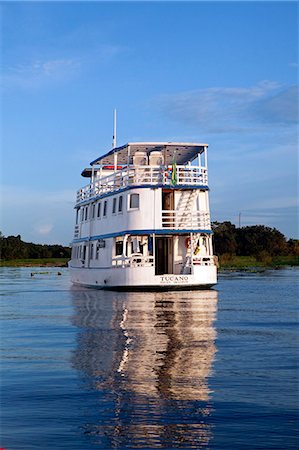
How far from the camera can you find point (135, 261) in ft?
110

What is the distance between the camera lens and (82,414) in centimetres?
845

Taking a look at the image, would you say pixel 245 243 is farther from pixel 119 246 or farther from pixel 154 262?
pixel 154 262

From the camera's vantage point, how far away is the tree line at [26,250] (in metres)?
A: 118

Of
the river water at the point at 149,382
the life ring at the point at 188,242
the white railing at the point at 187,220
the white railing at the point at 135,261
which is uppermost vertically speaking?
the white railing at the point at 187,220

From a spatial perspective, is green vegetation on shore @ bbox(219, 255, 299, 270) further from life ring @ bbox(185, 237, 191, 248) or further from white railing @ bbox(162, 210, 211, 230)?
white railing @ bbox(162, 210, 211, 230)

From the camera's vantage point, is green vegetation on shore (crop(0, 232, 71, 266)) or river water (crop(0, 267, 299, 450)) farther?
green vegetation on shore (crop(0, 232, 71, 266))

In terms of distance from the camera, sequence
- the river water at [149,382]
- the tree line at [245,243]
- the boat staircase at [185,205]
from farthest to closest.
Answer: the tree line at [245,243] → the boat staircase at [185,205] → the river water at [149,382]

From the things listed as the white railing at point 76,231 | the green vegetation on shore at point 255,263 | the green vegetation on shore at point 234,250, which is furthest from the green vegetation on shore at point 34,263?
the white railing at point 76,231

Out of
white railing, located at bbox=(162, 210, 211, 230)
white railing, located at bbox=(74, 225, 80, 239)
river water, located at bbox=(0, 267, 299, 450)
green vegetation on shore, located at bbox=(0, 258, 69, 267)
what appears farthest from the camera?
green vegetation on shore, located at bbox=(0, 258, 69, 267)

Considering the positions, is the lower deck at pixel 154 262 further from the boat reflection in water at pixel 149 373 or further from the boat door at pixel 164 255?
the boat reflection in water at pixel 149 373

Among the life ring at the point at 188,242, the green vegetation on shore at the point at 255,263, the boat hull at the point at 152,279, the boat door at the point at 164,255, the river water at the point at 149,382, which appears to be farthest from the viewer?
the green vegetation on shore at the point at 255,263

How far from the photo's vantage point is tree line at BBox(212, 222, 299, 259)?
103312 mm

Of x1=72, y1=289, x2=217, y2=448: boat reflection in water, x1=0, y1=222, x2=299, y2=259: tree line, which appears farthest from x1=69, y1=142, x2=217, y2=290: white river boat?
x1=0, y1=222, x2=299, y2=259: tree line

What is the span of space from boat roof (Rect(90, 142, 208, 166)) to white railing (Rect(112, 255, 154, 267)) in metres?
5.91
